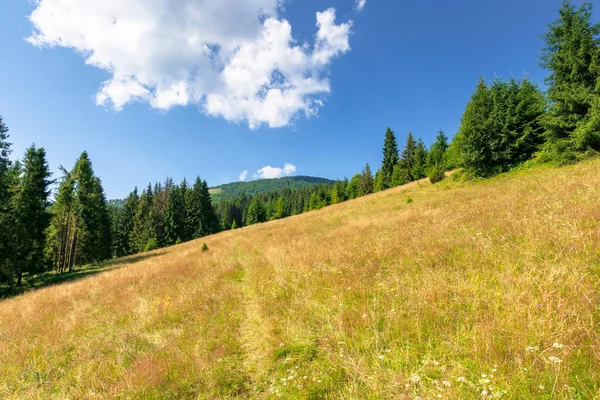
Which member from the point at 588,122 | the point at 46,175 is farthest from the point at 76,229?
the point at 588,122

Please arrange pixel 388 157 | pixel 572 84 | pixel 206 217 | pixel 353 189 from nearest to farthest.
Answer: pixel 572 84, pixel 388 157, pixel 206 217, pixel 353 189

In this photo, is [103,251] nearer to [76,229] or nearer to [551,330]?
[76,229]

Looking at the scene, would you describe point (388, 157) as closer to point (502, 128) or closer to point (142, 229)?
point (502, 128)

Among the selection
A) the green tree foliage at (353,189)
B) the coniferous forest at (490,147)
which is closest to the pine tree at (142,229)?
the coniferous forest at (490,147)

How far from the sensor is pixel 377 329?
12.6ft

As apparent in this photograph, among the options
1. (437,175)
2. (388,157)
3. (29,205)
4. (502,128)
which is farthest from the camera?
(388,157)

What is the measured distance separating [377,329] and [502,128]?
24.5 meters

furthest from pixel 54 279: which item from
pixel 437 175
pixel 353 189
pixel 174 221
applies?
pixel 353 189

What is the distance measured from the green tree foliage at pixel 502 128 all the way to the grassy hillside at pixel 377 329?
580 inches

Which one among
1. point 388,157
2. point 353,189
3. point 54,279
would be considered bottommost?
point 54,279

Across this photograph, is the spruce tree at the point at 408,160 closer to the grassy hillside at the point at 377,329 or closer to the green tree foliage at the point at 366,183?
the green tree foliage at the point at 366,183

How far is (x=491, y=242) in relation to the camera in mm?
5492

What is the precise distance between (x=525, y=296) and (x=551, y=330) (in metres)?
0.72

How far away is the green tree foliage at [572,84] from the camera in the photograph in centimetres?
1352
